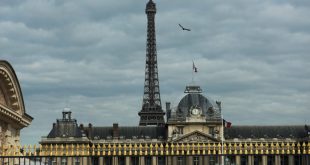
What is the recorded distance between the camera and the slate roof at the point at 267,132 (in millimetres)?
95137

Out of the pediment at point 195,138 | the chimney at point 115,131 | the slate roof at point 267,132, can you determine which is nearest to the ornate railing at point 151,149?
the pediment at point 195,138

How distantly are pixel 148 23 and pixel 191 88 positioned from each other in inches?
1757

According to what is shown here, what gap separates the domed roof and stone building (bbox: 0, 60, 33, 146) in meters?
66.3

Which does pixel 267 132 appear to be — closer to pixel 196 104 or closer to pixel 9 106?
pixel 196 104

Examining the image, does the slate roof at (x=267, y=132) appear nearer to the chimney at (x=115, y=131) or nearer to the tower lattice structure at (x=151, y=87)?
the chimney at (x=115, y=131)

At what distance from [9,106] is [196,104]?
224 ft

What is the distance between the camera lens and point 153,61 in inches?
5384

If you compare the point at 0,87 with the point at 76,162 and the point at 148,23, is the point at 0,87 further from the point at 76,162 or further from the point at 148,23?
the point at 148,23

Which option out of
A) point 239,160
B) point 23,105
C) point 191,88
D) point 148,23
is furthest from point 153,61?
point 23,105

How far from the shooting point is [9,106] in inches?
1062

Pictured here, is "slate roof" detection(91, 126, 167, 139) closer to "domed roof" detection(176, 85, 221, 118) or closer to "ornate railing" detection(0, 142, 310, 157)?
"domed roof" detection(176, 85, 221, 118)

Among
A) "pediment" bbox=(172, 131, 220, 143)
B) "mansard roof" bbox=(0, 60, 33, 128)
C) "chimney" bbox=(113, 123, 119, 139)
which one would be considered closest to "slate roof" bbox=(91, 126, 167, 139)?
"chimney" bbox=(113, 123, 119, 139)

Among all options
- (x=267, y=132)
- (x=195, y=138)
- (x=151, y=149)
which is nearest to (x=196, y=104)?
(x=195, y=138)

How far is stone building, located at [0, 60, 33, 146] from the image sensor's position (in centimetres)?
2542
